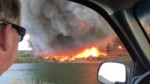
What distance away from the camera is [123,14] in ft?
6.77

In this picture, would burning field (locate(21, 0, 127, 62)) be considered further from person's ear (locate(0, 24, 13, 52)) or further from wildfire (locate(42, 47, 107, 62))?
person's ear (locate(0, 24, 13, 52))

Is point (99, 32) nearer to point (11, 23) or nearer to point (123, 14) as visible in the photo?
point (123, 14)

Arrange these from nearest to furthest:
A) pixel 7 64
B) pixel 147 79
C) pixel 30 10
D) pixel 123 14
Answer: pixel 7 64
pixel 147 79
pixel 123 14
pixel 30 10

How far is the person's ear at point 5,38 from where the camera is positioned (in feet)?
3.09

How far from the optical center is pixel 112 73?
2012 millimetres

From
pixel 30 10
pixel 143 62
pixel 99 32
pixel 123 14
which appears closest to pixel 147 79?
pixel 143 62

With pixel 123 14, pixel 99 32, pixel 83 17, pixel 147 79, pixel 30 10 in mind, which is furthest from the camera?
pixel 83 17

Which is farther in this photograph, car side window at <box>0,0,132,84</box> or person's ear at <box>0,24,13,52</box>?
car side window at <box>0,0,132,84</box>

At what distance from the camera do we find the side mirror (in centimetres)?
197

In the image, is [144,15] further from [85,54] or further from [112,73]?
[85,54]

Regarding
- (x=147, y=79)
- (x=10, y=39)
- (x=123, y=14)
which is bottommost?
(x=147, y=79)

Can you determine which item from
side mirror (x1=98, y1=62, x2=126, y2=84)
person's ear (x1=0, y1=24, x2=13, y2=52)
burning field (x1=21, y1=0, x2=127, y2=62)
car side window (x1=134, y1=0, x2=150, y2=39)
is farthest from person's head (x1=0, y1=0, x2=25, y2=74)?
burning field (x1=21, y1=0, x2=127, y2=62)

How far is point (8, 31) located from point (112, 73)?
110 centimetres

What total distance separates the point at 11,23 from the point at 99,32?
2.93 metres
